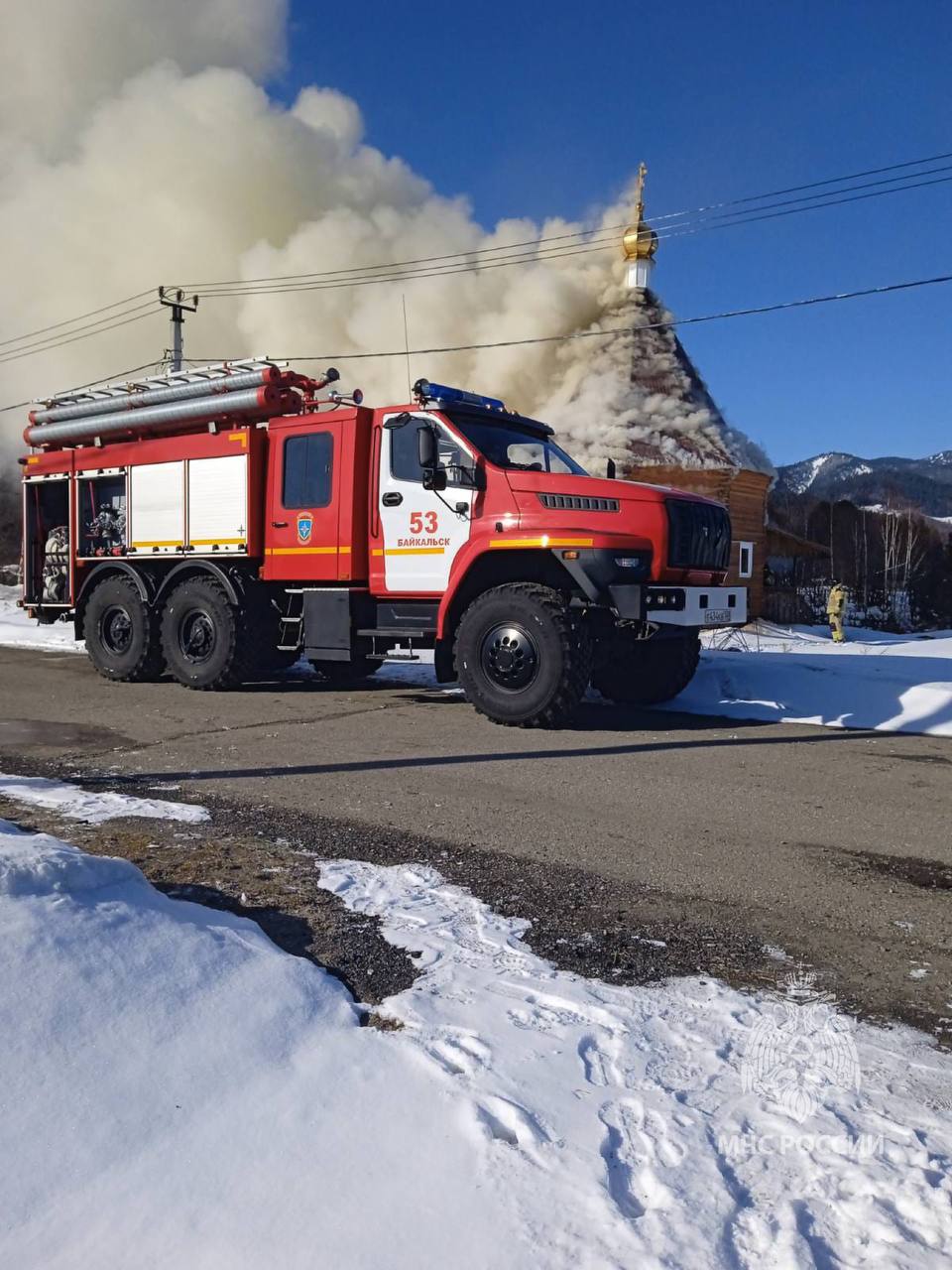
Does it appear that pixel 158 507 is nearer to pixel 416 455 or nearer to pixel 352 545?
pixel 352 545

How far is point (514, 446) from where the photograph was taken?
26.6 ft

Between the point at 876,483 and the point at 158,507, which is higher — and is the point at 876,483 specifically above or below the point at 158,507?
above

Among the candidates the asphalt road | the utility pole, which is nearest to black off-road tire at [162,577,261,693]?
the asphalt road

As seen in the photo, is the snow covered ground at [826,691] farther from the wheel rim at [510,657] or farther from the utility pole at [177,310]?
the utility pole at [177,310]

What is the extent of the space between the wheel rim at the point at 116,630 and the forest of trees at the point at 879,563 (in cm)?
2398

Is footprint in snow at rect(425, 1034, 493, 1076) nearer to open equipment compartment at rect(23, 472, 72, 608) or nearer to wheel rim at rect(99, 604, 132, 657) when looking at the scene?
wheel rim at rect(99, 604, 132, 657)

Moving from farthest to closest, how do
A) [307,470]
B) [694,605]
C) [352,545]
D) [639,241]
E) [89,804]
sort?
[639,241]
[307,470]
[352,545]
[694,605]
[89,804]

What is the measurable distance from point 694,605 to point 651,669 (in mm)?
1155

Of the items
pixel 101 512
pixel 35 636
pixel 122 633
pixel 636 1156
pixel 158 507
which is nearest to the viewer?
pixel 636 1156

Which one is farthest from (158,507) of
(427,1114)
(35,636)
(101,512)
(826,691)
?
(427,1114)

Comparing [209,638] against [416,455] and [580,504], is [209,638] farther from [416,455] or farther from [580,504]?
[580,504]

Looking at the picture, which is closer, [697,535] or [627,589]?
[627,589]

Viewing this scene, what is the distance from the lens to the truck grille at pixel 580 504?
7.31m

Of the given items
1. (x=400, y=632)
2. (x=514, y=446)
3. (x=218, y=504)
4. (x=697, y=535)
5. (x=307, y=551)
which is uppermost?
(x=514, y=446)
